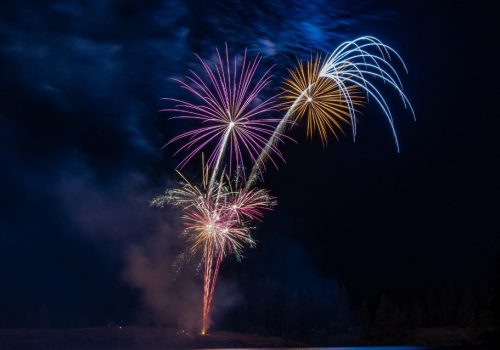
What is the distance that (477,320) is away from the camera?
112 m

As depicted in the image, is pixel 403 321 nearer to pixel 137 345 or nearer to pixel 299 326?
pixel 299 326

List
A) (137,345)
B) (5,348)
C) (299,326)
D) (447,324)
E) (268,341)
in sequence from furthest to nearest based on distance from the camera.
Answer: (447,324) < (299,326) < (268,341) < (137,345) < (5,348)

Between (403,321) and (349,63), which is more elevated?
(349,63)

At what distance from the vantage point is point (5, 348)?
51.4 metres

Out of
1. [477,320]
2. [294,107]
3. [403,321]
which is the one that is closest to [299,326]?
[403,321]

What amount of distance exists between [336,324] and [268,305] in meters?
14.0

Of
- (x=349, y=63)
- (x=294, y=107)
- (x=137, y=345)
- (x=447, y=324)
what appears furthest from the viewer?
(x=447, y=324)

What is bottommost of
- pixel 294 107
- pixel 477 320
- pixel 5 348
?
pixel 5 348

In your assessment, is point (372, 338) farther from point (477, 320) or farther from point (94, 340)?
point (94, 340)

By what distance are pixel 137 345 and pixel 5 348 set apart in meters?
14.6

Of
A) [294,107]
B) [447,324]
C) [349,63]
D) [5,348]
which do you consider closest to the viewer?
[349,63]

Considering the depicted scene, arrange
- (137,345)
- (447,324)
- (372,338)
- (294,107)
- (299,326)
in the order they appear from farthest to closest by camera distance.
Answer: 1. (447,324)
2. (299,326)
3. (372,338)
4. (137,345)
5. (294,107)

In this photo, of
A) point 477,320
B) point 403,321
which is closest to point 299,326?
point 403,321

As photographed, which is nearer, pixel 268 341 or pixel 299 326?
pixel 268 341
